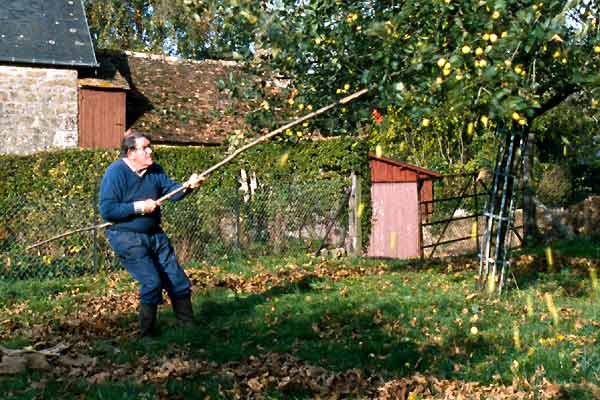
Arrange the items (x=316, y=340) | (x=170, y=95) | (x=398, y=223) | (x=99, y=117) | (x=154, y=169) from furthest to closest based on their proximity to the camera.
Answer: (x=170, y=95), (x=99, y=117), (x=398, y=223), (x=154, y=169), (x=316, y=340)

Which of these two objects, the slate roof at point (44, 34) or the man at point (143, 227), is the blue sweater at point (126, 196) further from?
the slate roof at point (44, 34)

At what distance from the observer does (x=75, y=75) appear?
2327cm

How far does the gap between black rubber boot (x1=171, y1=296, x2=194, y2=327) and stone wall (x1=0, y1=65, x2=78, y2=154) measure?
16.7 meters

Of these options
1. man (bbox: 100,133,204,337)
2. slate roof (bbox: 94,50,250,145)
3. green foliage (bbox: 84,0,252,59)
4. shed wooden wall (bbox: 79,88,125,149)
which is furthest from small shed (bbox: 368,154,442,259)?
green foliage (bbox: 84,0,252,59)

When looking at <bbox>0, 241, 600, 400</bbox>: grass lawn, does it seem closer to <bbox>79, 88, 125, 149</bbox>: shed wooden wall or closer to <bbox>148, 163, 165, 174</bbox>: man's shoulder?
<bbox>148, 163, 165, 174</bbox>: man's shoulder

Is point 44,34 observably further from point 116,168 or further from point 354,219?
point 116,168

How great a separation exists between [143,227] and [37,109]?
1760 cm

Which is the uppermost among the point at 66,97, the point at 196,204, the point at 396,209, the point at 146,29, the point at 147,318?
the point at 146,29

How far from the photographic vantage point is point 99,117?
921 inches

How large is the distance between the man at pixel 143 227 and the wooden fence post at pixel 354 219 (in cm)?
845

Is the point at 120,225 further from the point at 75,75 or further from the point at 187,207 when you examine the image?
the point at 75,75

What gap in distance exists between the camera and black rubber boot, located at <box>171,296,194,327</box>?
7.26 m

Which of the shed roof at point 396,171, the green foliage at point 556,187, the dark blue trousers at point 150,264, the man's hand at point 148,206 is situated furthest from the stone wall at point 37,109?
the man's hand at point 148,206

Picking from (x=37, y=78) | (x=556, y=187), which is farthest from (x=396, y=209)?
(x=37, y=78)
